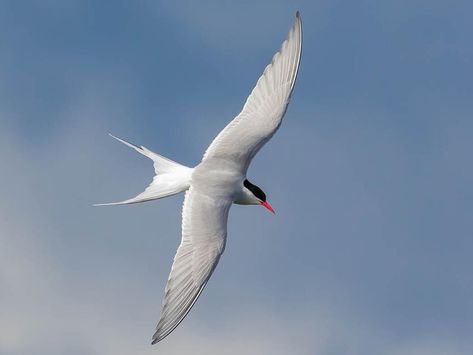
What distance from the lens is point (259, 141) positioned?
Answer: 13383 millimetres

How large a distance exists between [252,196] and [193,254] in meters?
2.10

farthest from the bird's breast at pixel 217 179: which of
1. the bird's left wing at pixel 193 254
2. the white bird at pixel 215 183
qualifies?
the bird's left wing at pixel 193 254

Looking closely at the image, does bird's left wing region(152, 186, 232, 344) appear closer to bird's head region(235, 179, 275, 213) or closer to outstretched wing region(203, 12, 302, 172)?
bird's head region(235, 179, 275, 213)

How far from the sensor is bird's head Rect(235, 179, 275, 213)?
13133 millimetres

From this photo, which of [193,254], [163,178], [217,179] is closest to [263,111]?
[217,179]

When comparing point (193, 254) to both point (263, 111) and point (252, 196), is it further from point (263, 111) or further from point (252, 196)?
point (263, 111)

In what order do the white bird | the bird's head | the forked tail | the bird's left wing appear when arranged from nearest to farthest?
the bird's left wing < the white bird < the forked tail < the bird's head

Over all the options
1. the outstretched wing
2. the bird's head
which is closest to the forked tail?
the outstretched wing

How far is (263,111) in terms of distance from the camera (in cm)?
1368

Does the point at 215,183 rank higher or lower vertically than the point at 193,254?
higher

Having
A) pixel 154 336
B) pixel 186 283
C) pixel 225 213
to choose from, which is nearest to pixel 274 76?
pixel 225 213

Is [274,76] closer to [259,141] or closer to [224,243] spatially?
[259,141]

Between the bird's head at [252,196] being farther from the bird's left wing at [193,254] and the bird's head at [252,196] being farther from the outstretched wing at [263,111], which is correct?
the bird's left wing at [193,254]

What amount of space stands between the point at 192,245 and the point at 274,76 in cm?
327
